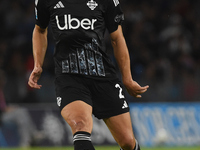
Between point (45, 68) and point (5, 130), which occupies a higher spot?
point (45, 68)

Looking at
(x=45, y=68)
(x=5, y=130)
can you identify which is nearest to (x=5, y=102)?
(x=5, y=130)

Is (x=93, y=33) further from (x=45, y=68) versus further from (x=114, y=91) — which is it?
(x=45, y=68)

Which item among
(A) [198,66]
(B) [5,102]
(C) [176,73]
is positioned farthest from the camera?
(A) [198,66]

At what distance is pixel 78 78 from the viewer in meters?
5.07

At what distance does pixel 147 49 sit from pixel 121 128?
8.93 metres

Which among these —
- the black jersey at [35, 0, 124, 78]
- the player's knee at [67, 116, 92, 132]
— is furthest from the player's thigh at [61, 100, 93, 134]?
the black jersey at [35, 0, 124, 78]

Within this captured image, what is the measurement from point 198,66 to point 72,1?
923 cm

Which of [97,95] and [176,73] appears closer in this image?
[97,95]

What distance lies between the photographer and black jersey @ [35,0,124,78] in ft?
16.6

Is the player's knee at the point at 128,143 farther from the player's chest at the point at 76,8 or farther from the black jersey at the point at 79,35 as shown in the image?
the player's chest at the point at 76,8

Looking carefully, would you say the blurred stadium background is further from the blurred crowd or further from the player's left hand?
the player's left hand

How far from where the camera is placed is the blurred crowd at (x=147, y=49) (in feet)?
38.8

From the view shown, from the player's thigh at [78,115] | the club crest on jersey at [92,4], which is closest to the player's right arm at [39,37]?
the club crest on jersey at [92,4]

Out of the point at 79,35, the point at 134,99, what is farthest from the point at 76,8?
the point at 134,99
